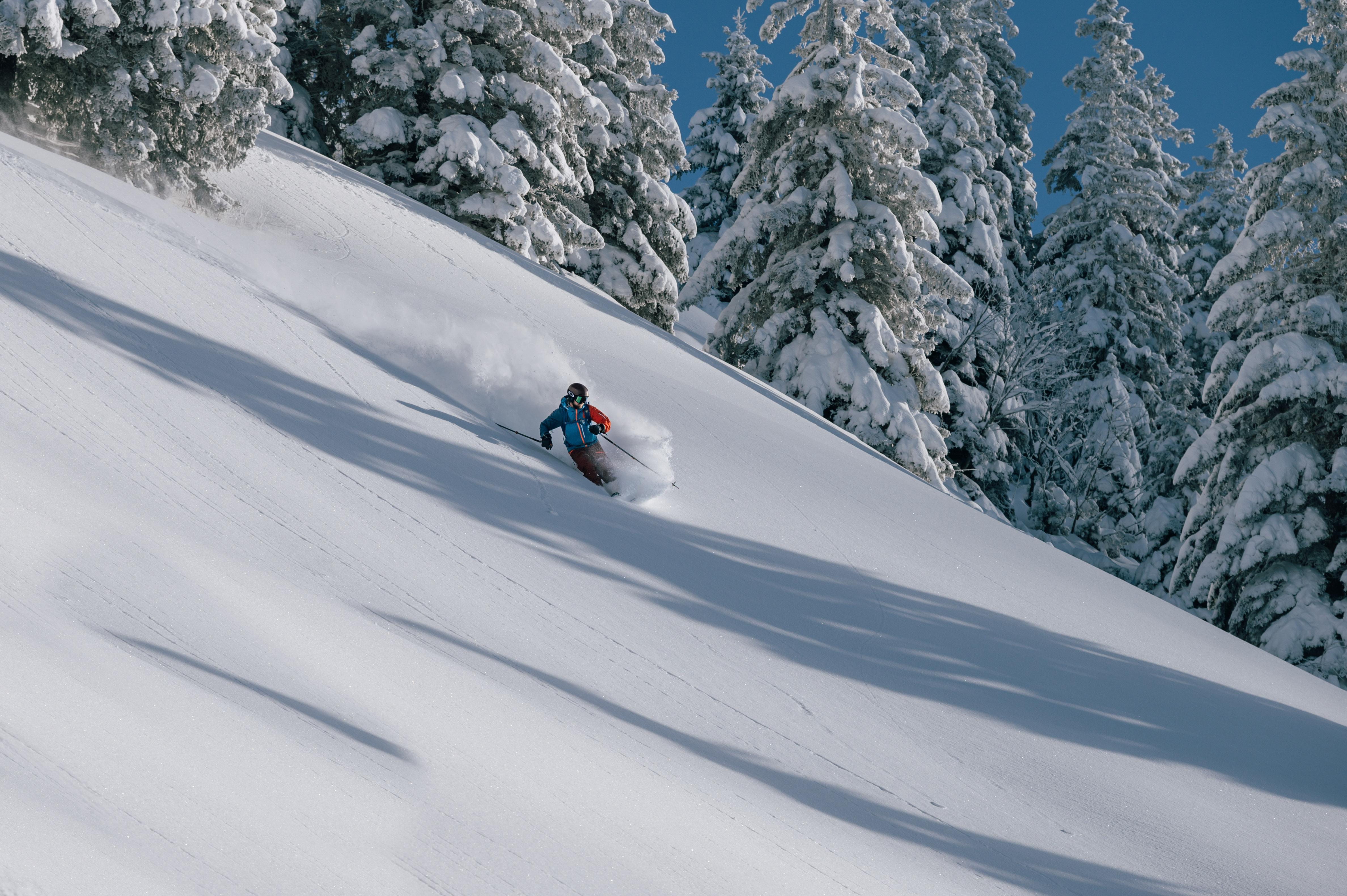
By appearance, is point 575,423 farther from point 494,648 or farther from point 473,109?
point 473,109

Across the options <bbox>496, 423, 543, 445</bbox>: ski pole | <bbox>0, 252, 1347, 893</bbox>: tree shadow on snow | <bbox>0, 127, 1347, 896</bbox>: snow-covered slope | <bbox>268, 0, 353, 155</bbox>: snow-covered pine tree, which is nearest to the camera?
<bbox>0, 127, 1347, 896</bbox>: snow-covered slope

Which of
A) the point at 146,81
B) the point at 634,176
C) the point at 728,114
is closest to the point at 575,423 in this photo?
the point at 146,81

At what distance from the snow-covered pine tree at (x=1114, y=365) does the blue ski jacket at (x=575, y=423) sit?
18.9m

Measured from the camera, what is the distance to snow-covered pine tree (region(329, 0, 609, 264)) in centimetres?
1730

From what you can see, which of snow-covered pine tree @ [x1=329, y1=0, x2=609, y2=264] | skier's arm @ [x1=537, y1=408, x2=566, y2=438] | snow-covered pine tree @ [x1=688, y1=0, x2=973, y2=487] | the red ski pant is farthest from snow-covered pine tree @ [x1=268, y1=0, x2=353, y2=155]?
the red ski pant

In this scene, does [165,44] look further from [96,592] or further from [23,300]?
[96,592]

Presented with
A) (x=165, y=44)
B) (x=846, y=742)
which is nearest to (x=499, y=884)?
(x=846, y=742)

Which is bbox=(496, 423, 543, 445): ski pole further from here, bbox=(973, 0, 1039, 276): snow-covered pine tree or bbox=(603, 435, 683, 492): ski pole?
bbox=(973, 0, 1039, 276): snow-covered pine tree

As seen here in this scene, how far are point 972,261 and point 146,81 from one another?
60.8ft

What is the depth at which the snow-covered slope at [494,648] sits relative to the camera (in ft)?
12.3

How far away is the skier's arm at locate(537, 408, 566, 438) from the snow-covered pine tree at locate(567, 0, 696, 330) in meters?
12.0

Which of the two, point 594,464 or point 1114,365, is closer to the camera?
point 594,464

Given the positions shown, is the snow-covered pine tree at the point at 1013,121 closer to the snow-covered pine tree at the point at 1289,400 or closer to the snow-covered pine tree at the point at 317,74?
the snow-covered pine tree at the point at 1289,400

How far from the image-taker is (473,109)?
17875 mm
